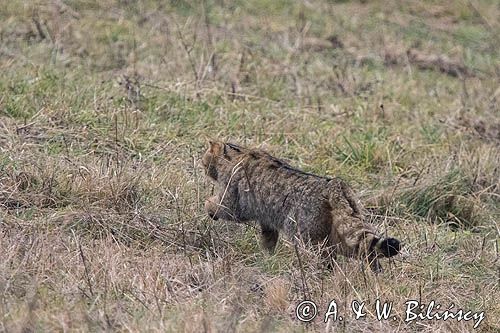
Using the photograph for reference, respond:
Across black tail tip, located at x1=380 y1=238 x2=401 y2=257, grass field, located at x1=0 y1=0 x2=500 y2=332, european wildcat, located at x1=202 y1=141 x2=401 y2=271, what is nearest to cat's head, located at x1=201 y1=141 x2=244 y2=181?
european wildcat, located at x1=202 y1=141 x2=401 y2=271

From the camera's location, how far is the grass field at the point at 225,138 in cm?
553

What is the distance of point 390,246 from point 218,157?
1714mm

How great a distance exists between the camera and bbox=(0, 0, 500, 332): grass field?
18.1ft

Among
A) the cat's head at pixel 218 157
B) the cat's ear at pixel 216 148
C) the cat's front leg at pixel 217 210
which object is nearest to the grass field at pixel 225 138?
the cat's front leg at pixel 217 210

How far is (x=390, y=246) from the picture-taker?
5441mm

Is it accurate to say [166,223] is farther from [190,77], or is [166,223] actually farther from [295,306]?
[190,77]

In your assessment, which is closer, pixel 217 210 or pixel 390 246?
pixel 390 246

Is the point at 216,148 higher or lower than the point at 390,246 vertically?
lower

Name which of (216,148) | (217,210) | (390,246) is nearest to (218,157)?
(216,148)

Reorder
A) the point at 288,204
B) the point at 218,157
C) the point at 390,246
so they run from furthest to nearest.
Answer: the point at 218,157 < the point at 288,204 < the point at 390,246

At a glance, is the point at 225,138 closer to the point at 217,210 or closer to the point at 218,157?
the point at 218,157

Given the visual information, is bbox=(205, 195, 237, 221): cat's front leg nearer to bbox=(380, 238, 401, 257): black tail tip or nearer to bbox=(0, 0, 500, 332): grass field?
bbox=(0, 0, 500, 332): grass field

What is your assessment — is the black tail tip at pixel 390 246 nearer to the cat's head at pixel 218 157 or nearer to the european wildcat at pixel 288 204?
the european wildcat at pixel 288 204

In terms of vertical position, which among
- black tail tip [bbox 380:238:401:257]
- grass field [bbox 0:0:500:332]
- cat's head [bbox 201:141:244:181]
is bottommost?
grass field [bbox 0:0:500:332]
